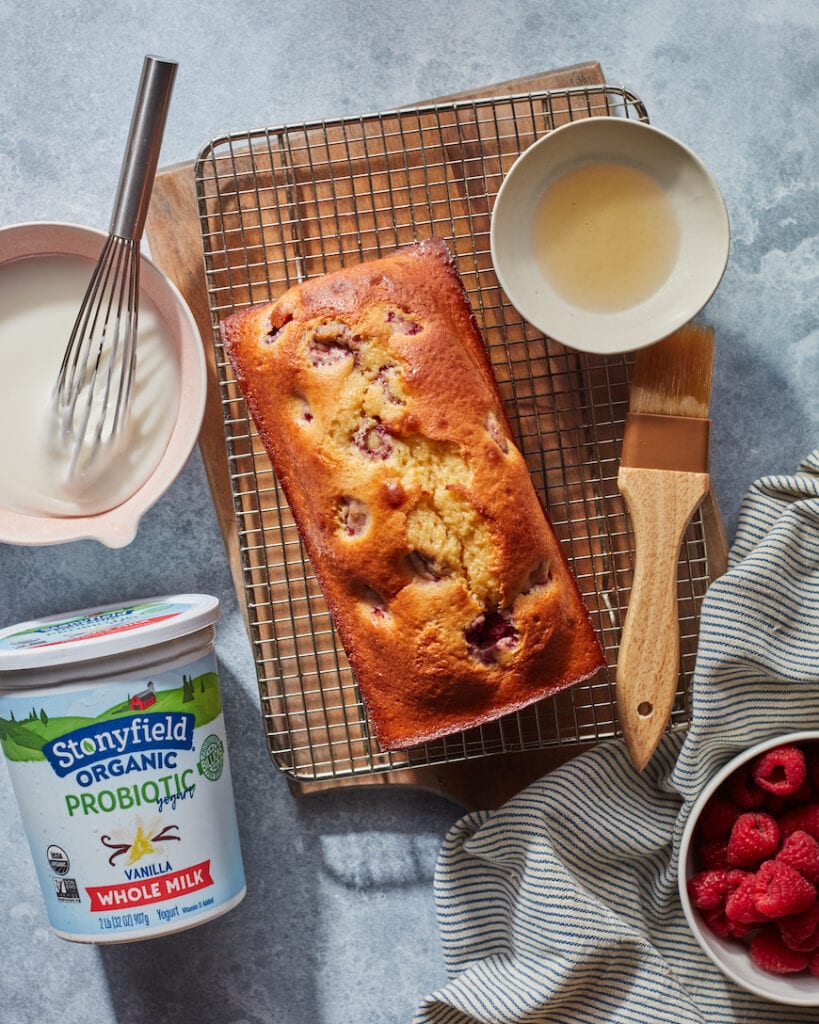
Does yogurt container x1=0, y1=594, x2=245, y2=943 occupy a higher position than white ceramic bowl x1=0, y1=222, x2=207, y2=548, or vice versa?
white ceramic bowl x1=0, y1=222, x2=207, y2=548

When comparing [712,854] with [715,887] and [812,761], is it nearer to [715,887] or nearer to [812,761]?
[715,887]

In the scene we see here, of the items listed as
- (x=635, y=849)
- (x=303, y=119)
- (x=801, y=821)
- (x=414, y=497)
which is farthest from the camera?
(x=303, y=119)

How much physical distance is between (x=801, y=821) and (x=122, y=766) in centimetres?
106

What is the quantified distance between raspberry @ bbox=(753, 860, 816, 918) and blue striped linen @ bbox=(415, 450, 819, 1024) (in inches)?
6.7

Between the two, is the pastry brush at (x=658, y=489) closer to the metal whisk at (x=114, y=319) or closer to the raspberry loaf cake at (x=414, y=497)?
the raspberry loaf cake at (x=414, y=497)

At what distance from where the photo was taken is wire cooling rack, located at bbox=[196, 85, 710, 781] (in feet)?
5.56

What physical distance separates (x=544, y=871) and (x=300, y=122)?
53.5 inches

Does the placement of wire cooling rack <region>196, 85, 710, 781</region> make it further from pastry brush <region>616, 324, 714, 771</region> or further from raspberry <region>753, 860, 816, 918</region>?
raspberry <region>753, 860, 816, 918</region>

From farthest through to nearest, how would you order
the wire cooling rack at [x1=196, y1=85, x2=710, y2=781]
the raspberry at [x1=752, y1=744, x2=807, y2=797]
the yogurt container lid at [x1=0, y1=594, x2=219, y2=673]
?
the wire cooling rack at [x1=196, y1=85, x2=710, y2=781], the raspberry at [x1=752, y1=744, x2=807, y2=797], the yogurt container lid at [x1=0, y1=594, x2=219, y2=673]

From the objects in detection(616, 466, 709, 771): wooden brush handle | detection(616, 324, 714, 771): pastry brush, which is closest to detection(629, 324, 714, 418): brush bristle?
detection(616, 324, 714, 771): pastry brush

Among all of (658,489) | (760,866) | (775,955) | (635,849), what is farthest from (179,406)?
(775,955)

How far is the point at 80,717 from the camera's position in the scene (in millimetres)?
1478

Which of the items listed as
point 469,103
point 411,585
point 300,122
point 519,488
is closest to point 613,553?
point 519,488

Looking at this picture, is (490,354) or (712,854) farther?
(490,354)
